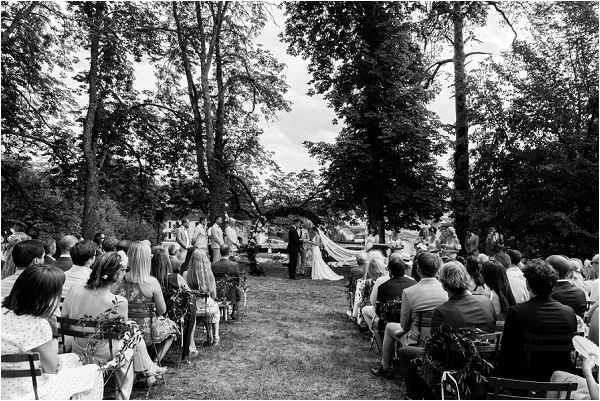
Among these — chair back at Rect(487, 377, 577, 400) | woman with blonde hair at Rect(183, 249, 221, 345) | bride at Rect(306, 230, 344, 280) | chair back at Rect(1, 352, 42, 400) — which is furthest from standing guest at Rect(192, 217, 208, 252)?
chair back at Rect(487, 377, 577, 400)

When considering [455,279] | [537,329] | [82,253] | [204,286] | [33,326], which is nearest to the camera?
[33,326]

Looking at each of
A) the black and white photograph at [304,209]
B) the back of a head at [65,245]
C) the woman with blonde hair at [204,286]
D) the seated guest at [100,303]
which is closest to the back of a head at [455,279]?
the black and white photograph at [304,209]

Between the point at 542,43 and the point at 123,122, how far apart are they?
45.2ft

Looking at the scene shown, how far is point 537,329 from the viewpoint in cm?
341

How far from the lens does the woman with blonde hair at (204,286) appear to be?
6547mm

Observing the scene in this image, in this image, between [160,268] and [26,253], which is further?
[160,268]

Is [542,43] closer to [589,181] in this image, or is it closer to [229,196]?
[589,181]

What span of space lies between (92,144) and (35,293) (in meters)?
14.5

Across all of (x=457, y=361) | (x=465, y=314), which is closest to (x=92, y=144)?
(x=465, y=314)

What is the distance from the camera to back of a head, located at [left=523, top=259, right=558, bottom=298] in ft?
11.4

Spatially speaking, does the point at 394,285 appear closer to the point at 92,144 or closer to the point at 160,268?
the point at 160,268

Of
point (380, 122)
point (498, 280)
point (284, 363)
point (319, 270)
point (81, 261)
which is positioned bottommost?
point (284, 363)

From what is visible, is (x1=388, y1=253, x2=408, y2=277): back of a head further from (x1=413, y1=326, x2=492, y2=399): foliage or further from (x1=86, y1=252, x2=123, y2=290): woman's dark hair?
(x1=86, y1=252, x2=123, y2=290): woman's dark hair

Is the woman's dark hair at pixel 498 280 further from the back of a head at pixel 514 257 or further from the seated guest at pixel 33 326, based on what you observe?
the seated guest at pixel 33 326
